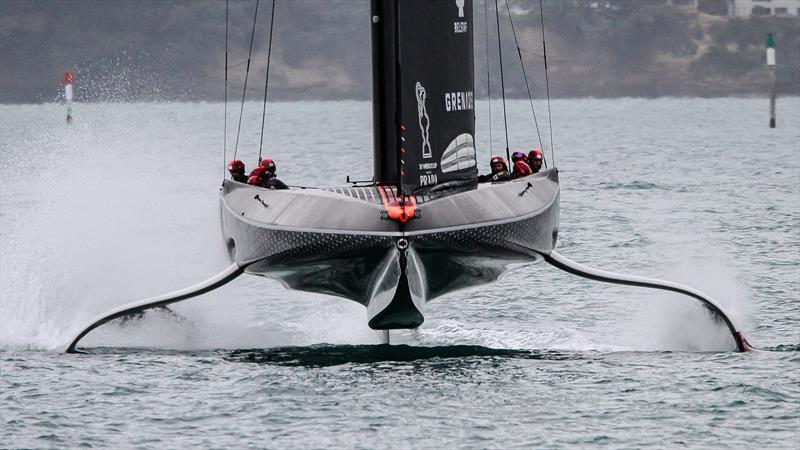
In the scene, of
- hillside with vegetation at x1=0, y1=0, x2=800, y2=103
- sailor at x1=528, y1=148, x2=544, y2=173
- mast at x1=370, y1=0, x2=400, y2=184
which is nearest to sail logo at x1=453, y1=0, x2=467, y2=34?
mast at x1=370, y1=0, x2=400, y2=184

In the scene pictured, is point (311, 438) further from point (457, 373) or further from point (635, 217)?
point (635, 217)

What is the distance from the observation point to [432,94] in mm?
20750

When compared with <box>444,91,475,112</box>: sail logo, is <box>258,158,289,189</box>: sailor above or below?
below

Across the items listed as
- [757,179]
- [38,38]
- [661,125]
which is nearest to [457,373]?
[757,179]

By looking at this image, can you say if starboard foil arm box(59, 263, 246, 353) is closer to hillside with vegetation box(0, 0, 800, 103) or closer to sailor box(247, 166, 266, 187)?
sailor box(247, 166, 266, 187)

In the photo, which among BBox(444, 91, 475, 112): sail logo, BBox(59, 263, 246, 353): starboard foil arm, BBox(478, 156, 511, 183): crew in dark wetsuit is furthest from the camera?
BBox(478, 156, 511, 183): crew in dark wetsuit

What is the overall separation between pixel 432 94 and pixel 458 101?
0.55m

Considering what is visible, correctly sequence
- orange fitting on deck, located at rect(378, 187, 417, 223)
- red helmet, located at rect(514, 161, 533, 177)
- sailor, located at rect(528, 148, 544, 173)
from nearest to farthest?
orange fitting on deck, located at rect(378, 187, 417, 223), red helmet, located at rect(514, 161, 533, 177), sailor, located at rect(528, 148, 544, 173)

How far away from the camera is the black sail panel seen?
20.5 metres

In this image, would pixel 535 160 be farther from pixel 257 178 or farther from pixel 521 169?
pixel 257 178

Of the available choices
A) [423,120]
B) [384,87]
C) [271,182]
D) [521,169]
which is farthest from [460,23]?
[271,182]

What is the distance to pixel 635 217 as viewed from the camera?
42.8 m

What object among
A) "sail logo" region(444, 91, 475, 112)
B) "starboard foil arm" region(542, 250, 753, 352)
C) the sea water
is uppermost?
"sail logo" region(444, 91, 475, 112)

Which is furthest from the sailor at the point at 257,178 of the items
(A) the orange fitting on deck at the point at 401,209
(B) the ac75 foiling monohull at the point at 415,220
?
(A) the orange fitting on deck at the point at 401,209
